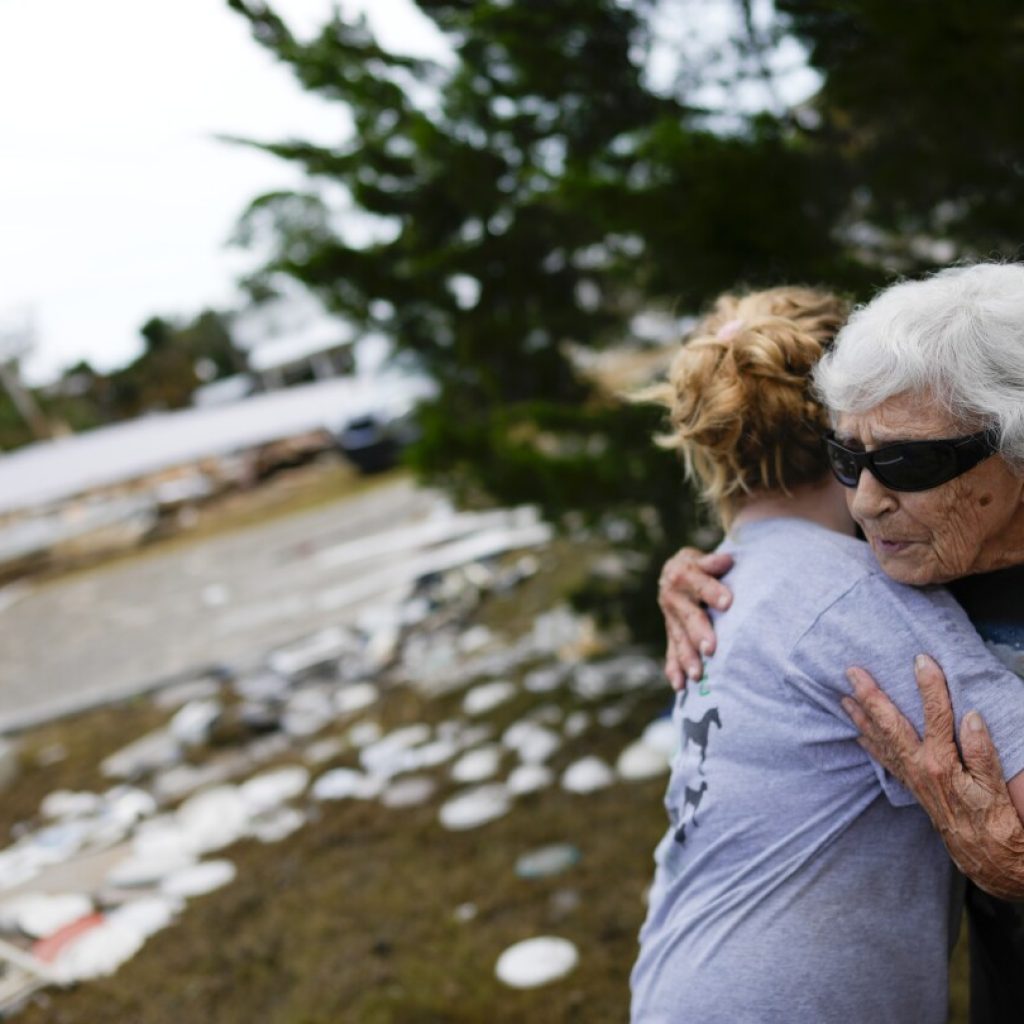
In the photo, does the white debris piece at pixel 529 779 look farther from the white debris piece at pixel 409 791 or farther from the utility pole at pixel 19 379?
the utility pole at pixel 19 379

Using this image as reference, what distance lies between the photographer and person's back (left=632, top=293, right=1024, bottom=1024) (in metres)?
1.23


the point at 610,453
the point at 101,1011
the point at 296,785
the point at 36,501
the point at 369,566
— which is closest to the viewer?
the point at 101,1011

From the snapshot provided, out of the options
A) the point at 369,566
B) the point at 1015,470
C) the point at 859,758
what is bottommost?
the point at 369,566

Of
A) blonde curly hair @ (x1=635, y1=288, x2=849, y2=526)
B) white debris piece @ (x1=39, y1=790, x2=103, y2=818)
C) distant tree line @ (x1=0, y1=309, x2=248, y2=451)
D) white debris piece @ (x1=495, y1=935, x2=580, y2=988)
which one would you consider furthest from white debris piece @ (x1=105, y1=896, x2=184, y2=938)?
distant tree line @ (x1=0, y1=309, x2=248, y2=451)

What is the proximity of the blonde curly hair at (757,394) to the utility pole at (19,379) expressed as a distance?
3087 cm

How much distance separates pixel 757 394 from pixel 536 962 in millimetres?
2173

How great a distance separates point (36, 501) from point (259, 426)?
194 inches

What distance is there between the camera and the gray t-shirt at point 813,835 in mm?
1235

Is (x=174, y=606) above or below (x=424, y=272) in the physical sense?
below

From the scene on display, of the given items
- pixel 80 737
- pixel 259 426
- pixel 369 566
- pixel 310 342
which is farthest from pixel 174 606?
pixel 310 342

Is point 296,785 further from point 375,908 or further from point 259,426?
point 259,426

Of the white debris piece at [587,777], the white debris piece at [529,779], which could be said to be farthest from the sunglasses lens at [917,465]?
the white debris piece at [529,779]

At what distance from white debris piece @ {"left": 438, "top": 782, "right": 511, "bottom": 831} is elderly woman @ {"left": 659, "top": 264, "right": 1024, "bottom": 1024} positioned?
289 cm

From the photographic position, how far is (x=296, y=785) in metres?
4.53
